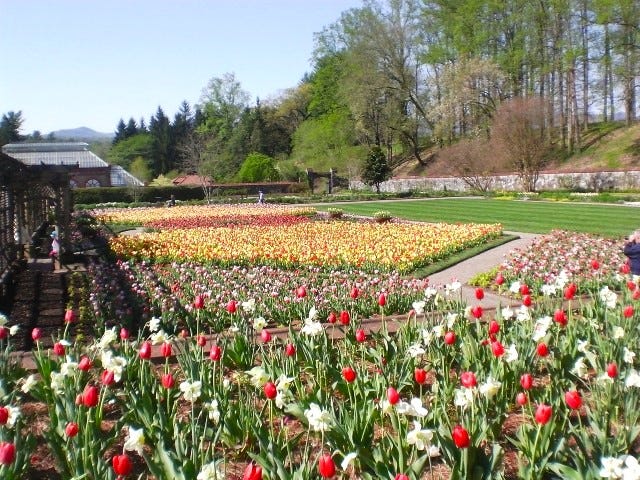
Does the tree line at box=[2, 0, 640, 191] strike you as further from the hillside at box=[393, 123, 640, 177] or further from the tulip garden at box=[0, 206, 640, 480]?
the tulip garden at box=[0, 206, 640, 480]

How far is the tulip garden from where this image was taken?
2.60 metres

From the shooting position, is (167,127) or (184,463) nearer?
(184,463)

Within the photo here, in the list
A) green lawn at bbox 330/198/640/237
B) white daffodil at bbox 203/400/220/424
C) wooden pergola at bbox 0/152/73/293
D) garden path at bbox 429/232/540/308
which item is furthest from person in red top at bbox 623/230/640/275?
wooden pergola at bbox 0/152/73/293

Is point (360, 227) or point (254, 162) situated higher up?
point (254, 162)

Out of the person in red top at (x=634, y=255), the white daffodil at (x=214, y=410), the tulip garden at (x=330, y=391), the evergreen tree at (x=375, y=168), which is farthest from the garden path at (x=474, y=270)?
the evergreen tree at (x=375, y=168)

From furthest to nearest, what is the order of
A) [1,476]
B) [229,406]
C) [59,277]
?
[59,277]
[229,406]
[1,476]

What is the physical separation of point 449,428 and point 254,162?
165 ft

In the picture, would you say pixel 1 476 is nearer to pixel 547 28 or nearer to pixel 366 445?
pixel 366 445

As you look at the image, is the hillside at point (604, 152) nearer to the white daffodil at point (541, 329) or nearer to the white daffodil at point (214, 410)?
the white daffodil at point (541, 329)

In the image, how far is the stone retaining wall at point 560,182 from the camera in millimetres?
33250

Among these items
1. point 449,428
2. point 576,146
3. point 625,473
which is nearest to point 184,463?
point 449,428

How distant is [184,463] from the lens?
8.08 feet

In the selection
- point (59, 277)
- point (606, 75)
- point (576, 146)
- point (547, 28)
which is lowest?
point (59, 277)

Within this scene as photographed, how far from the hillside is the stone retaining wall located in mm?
800
